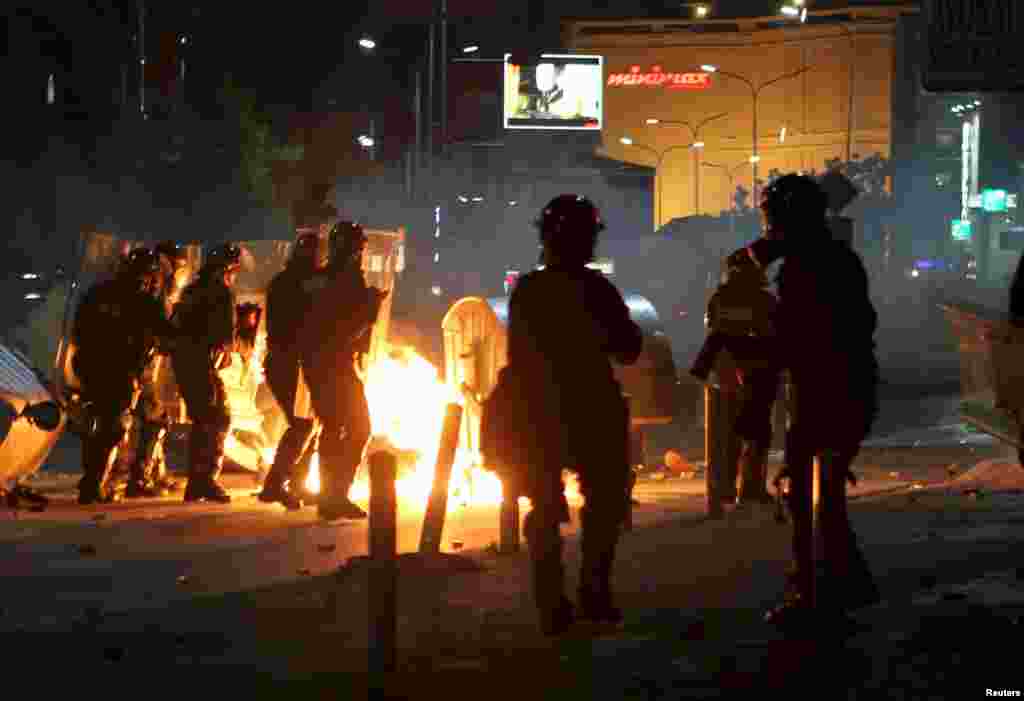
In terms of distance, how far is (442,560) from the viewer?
10.2 metres

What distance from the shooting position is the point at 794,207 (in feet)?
26.9

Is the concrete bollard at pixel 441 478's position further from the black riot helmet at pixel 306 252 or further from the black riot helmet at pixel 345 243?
the black riot helmet at pixel 306 252

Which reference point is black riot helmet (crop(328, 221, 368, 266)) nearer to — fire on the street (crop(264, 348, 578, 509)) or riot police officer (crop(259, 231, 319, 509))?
riot police officer (crop(259, 231, 319, 509))

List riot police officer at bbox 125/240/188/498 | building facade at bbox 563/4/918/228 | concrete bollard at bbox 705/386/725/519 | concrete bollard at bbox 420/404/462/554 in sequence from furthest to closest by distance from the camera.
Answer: building facade at bbox 563/4/918/228 → riot police officer at bbox 125/240/188/498 → concrete bollard at bbox 705/386/725/519 → concrete bollard at bbox 420/404/462/554

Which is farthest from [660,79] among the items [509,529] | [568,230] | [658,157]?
[568,230]

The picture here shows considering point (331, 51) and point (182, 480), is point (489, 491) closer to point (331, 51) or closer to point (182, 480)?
point (182, 480)

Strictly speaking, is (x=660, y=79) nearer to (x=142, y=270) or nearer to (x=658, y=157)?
(x=658, y=157)

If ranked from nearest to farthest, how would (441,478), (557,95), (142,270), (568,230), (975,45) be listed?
1. (568,230)
2. (975,45)
3. (441,478)
4. (142,270)
5. (557,95)

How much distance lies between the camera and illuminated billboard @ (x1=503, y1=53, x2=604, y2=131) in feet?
247

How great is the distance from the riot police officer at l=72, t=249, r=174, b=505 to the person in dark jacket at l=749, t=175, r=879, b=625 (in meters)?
7.69

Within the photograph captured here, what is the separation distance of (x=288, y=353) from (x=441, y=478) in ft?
13.2

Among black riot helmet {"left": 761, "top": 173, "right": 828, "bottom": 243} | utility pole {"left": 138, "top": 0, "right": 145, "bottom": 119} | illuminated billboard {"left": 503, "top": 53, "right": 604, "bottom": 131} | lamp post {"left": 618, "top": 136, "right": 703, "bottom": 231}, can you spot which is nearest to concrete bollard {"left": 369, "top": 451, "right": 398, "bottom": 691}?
black riot helmet {"left": 761, "top": 173, "right": 828, "bottom": 243}

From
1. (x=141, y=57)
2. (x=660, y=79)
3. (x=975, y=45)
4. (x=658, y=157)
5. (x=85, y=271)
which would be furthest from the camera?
(x=658, y=157)

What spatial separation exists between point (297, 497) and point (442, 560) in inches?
165
